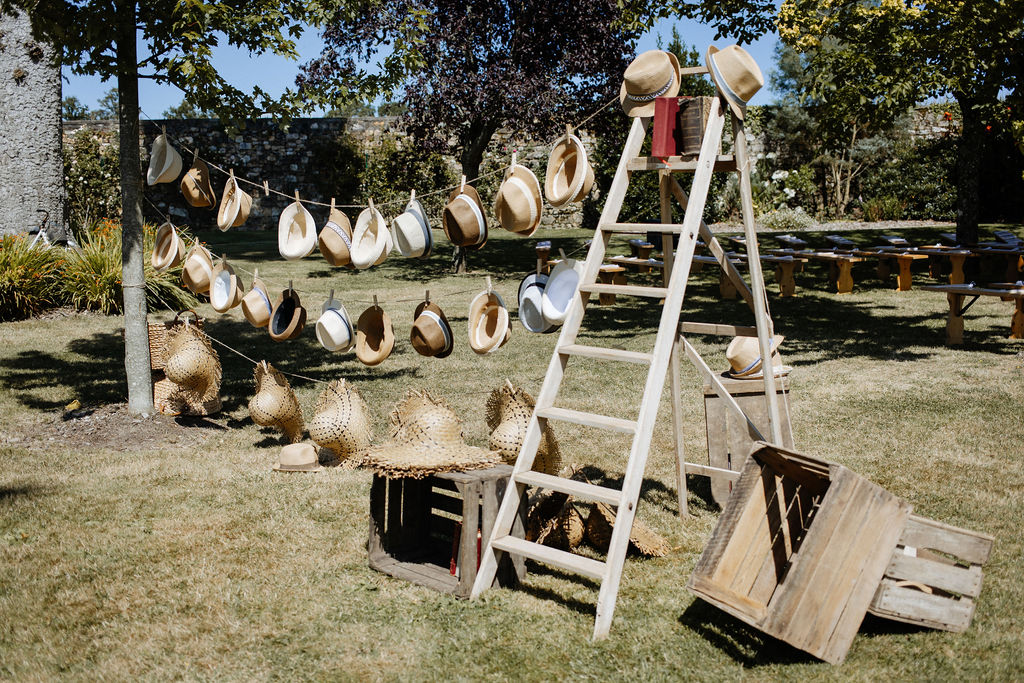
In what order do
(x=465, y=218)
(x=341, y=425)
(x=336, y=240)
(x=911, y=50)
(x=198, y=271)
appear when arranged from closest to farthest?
(x=465, y=218) → (x=336, y=240) → (x=341, y=425) → (x=198, y=271) → (x=911, y=50)

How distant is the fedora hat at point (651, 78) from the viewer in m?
4.10

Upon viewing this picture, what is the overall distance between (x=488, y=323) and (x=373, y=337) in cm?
95

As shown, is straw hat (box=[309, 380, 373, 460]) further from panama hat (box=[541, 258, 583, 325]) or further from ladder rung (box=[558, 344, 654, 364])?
ladder rung (box=[558, 344, 654, 364])

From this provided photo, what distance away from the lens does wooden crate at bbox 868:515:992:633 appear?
3.41 m

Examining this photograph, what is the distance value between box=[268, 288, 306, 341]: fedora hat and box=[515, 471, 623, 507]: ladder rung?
255cm

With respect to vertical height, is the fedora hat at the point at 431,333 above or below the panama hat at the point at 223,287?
below

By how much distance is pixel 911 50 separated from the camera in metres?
9.70

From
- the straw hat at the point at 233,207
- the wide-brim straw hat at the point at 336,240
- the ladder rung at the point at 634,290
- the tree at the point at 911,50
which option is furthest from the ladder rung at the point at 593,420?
the tree at the point at 911,50

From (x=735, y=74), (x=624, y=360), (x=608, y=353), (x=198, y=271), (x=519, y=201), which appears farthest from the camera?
(x=198, y=271)

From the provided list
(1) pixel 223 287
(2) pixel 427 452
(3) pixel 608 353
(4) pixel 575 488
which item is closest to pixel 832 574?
(4) pixel 575 488

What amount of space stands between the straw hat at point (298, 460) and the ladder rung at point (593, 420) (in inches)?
84.9

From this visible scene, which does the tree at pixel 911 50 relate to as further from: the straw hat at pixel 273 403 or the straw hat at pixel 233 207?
the straw hat at pixel 273 403

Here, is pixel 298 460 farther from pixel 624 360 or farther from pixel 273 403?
pixel 624 360

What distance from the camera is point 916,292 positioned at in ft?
42.9
